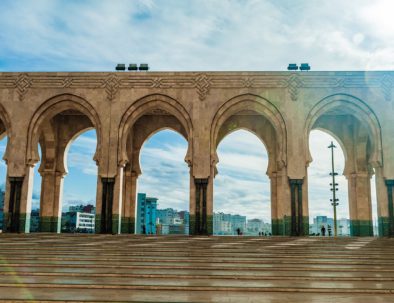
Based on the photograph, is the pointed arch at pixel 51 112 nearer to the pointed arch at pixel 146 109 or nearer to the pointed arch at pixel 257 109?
the pointed arch at pixel 146 109

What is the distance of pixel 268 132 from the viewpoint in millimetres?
16703

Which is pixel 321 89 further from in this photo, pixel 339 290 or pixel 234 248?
pixel 339 290

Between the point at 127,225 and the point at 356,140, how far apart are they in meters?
9.14

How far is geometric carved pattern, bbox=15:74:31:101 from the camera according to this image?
14750 millimetres

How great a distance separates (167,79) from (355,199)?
8.10 m

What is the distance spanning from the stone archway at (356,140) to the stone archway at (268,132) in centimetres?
91

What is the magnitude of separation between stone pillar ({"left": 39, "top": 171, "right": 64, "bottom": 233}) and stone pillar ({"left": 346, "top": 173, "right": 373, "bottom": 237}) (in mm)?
10854

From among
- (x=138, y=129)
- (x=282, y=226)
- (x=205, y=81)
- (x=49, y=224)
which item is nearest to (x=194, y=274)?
(x=205, y=81)

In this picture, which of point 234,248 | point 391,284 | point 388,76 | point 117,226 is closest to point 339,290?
point 391,284

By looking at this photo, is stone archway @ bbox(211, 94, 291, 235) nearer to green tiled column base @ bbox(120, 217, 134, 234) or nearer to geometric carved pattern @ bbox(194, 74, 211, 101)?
geometric carved pattern @ bbox(194, 74, 211, 101)

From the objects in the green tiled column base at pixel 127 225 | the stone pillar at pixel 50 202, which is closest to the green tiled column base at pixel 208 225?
the green tiled column base at pixel 127 225

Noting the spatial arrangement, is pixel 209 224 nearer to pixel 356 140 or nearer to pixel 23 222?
pixel 23 222

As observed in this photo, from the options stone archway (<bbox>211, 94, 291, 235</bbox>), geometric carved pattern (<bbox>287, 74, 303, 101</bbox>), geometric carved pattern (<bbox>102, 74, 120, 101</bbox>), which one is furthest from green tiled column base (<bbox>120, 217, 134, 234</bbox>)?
geometric carved pattern (<bbox>287, 74, 303, 101</bbox>)

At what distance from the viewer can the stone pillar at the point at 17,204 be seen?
14242 millimetres
